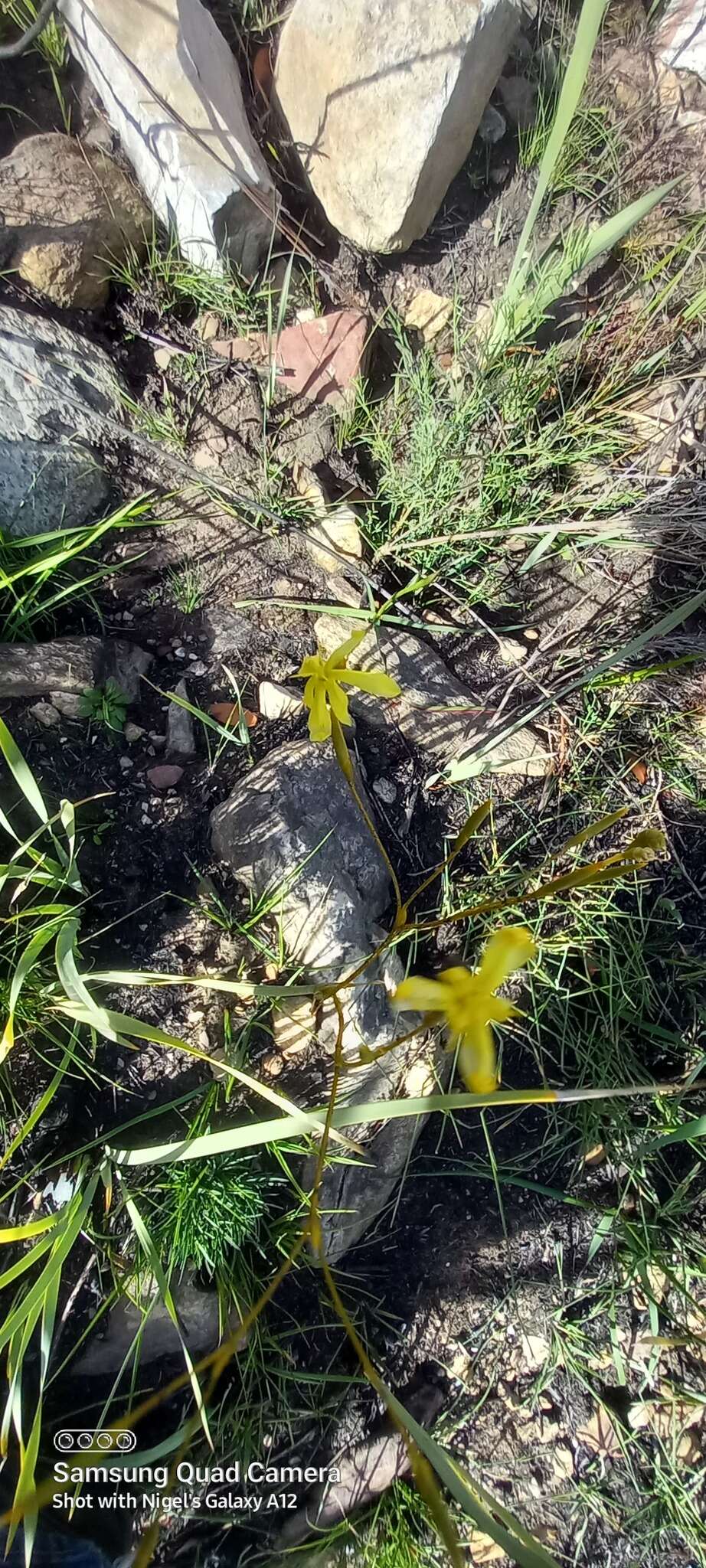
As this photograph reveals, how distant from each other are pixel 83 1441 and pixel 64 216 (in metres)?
2.62

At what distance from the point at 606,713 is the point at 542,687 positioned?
0.59 ft

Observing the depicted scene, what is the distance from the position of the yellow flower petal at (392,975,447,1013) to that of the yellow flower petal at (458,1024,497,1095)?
2.1 inches

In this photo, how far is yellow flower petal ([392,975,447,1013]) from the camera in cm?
98

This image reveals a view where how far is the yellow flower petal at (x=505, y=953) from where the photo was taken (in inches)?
37.1

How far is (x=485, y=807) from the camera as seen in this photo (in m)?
1.01

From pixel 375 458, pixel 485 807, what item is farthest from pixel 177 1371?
pixel 375 458

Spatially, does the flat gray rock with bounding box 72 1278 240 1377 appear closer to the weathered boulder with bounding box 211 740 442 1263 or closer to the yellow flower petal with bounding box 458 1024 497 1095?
the weathered boulder with bounding box 211 740 442 1263

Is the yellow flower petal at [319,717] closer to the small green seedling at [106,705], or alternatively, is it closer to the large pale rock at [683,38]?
the small green seedling at [106,705]

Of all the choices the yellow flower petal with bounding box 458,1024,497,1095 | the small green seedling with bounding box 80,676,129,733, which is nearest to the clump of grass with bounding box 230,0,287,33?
the small green seedling with bounding box 80,676,129,733

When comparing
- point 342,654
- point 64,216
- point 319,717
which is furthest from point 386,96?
point 319,717

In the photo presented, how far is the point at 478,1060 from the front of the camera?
0.93 metres

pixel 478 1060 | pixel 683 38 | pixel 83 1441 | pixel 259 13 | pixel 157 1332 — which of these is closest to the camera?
pixel 478 1060

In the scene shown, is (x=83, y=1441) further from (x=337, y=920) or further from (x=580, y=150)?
(x=580, y=150)

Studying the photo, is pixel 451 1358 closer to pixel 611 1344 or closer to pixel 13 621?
pixel 611 1344
